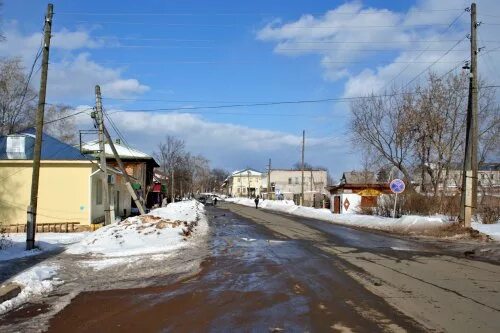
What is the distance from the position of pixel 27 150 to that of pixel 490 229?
24244 mm

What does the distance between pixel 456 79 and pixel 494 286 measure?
31.6 meters

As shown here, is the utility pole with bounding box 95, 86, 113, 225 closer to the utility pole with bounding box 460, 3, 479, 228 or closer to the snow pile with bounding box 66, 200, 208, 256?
the snow pile with bounding box 66, 200, 208, 256

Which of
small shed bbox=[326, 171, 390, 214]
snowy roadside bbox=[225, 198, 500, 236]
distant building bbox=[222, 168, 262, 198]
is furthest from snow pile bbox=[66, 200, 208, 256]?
distant building bbox=[222, 168, 262, 198]

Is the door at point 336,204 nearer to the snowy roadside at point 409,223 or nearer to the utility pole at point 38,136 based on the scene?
the snowy roadside at point 409,223

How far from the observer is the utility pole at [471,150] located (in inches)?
991

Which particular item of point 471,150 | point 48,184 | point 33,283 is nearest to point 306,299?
point 33,283

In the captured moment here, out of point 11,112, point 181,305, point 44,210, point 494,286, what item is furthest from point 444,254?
point 11,112

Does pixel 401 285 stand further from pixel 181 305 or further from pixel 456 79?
pixel 456 79

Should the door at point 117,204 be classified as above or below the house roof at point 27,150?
below

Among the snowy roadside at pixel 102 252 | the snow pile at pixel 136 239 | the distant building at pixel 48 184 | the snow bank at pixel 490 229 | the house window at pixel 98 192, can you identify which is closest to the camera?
the snowy roadside at pixel 102 252

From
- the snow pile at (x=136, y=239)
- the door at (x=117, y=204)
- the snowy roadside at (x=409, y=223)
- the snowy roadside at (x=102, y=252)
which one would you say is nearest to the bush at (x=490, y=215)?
the snowy roadside at (x=409, y=223)

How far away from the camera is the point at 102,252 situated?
1661 centimetres

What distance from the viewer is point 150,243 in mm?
18672

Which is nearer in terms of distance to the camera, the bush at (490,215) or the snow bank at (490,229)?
the snow bank at (490,229)
